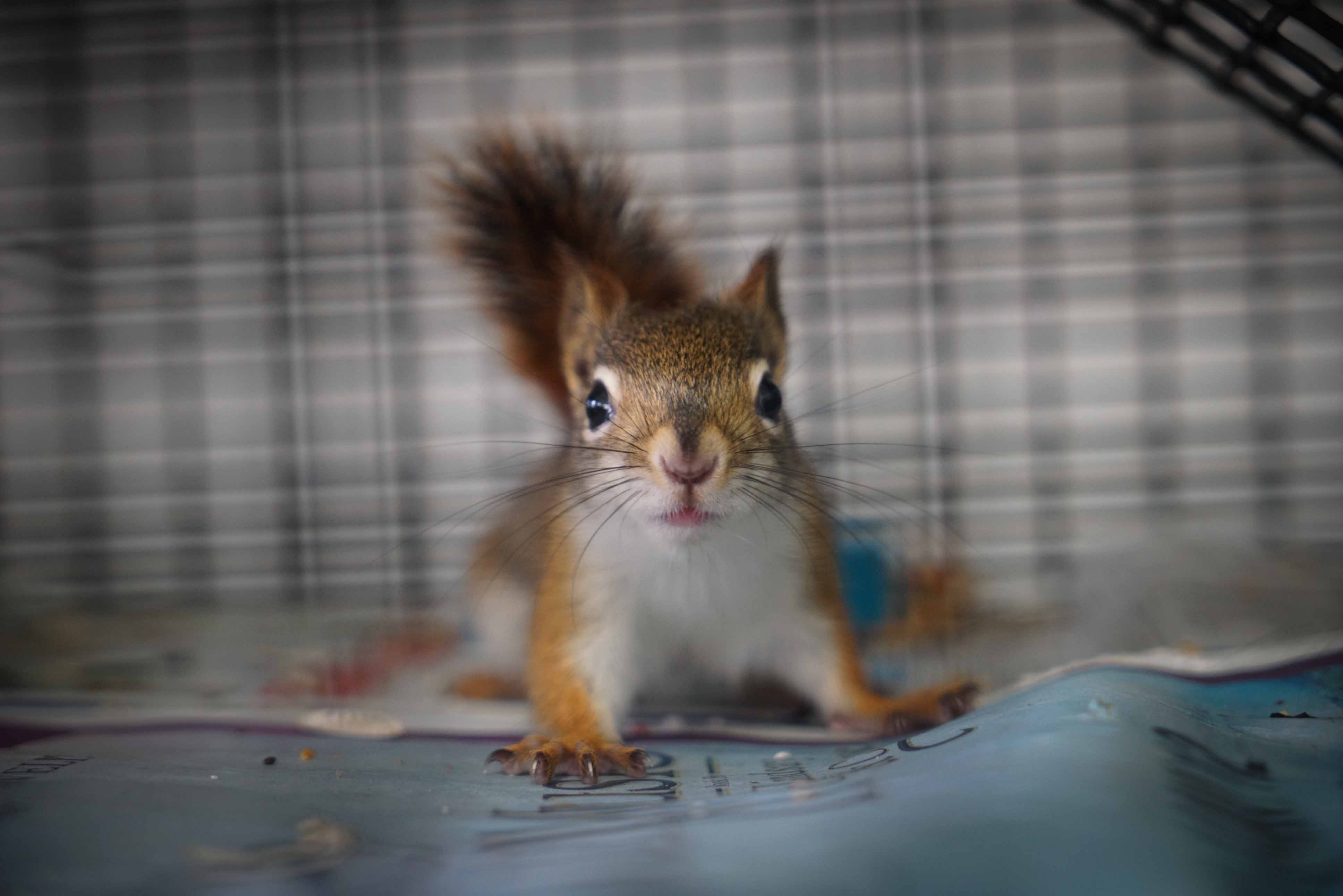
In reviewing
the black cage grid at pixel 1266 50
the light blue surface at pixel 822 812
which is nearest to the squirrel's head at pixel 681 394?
the light blue surface at pixel 822 812

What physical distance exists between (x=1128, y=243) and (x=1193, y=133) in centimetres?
22

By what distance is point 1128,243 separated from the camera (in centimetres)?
155

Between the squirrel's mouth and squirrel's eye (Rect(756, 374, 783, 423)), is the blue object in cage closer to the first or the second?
squirrel's eye (Rect(756, 374, 783, 423))

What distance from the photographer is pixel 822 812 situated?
19.0 inches

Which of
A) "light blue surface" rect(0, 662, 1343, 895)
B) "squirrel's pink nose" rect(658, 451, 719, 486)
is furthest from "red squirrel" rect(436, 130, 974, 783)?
"light blue surface" rect(0, 662, 1343, 895)

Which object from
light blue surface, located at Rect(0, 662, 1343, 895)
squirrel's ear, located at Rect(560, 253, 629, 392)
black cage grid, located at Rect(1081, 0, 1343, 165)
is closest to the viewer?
light blue surface, located at Rect(0, 662, 1343, 895)

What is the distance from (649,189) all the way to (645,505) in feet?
2.98

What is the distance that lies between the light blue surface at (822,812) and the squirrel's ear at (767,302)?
0.46 meters

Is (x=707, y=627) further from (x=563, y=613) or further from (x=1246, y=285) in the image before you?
(x=1246, y=285)

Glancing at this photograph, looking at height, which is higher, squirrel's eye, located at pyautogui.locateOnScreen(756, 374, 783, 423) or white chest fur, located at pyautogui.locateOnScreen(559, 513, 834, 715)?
squirrel's eye, located at pyautogui.locateOnScreen(756, 374, 783, 423)

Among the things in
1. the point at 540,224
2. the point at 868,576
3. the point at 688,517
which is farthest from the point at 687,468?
the point at 868,576

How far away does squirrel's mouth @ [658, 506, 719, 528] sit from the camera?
70cm

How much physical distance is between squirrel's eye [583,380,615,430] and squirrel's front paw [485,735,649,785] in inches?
12.3

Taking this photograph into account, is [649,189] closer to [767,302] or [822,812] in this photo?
[767,302]
